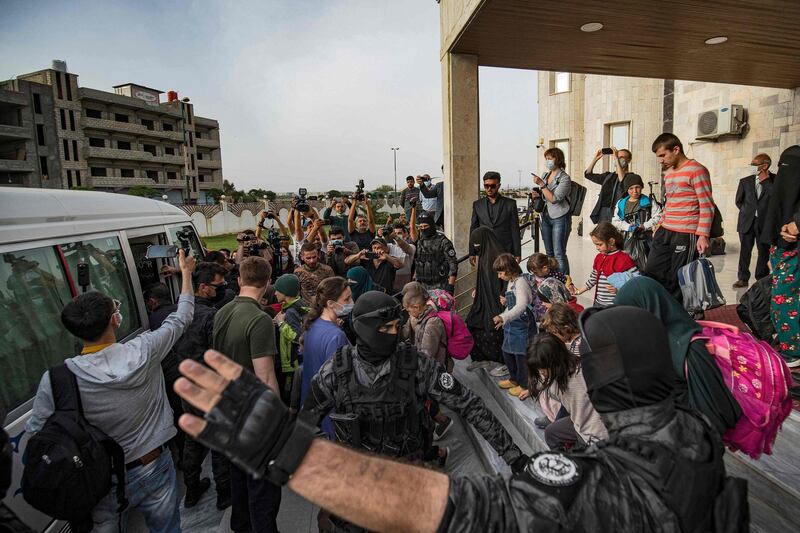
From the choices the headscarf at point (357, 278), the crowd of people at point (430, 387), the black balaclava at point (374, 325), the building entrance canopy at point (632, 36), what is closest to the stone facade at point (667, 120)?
the building entrance canopy at point (632, 36)

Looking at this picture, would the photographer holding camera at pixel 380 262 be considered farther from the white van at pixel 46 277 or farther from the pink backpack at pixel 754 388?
the pink backpack at pixel 754 388

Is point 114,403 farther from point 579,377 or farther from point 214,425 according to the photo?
point 579,377

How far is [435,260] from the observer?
5738 millimetres

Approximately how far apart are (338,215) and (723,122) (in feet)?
29.2

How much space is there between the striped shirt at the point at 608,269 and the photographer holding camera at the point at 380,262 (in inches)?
99.4

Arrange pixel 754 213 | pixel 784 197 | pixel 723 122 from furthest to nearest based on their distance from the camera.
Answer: pixel 723 122, pixel 754 213, pixel 784 197

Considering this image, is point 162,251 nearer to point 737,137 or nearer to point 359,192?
point 359,192

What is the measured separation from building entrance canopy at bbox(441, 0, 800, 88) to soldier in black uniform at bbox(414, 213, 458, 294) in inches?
97.0

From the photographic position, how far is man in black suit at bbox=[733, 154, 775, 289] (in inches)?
256

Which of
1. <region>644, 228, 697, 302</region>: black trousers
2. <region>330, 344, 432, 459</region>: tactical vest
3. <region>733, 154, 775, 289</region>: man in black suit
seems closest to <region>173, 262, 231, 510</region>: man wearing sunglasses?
<region>330, 344, 432, 459</region>: tactical vest

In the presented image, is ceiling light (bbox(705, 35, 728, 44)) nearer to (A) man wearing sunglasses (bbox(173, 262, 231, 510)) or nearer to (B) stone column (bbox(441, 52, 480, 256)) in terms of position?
(B) stone column (bbox(441, 52, 480, 256))

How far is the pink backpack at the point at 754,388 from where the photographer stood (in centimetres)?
177

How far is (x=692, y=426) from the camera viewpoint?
1.24 m

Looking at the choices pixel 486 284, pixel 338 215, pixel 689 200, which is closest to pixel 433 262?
pixel 486 284
